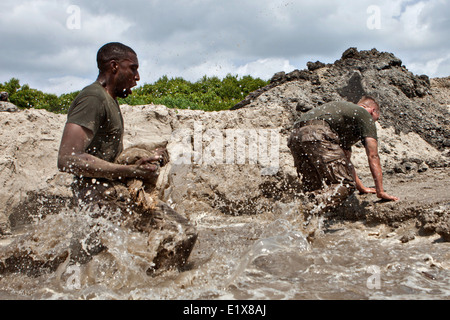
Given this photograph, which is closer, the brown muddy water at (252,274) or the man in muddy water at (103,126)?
the man in muddy water at (103,126)

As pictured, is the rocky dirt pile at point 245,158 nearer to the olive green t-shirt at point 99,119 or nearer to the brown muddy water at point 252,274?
the brown muddy water at point 252,274

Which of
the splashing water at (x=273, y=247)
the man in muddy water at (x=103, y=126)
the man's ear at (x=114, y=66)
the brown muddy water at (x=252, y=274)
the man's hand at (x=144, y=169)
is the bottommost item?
the brown muddy water at (x=252, y=274)

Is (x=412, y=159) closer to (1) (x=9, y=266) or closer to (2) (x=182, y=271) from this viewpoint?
(2) (x=182, y=271)

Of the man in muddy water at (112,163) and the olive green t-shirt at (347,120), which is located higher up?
the olive green t-shirt at (347,120)

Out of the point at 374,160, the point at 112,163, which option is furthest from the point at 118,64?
the point at 374,160

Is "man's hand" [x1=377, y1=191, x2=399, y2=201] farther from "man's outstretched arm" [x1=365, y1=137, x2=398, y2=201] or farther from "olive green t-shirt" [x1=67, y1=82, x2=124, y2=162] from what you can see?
"olive green t-shirt" [x1=67, y1=82, x2=124, y2=162]

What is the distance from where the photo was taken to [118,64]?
2.97 m

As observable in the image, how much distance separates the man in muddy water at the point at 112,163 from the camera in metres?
2.65

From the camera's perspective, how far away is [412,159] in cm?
753

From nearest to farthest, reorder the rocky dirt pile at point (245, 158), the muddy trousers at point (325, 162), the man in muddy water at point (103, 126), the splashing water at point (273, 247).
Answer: the man in muddy water at point (103, 126) → the splashing water at point (273, 247) → the muddy trousers at point (325, 162) → the rocky dirt pile at point (245, 158)

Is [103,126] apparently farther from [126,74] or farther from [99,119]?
[126,74]

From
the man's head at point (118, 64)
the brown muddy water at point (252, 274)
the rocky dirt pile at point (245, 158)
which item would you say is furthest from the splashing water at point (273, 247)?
the man's head at point (118, 64)
